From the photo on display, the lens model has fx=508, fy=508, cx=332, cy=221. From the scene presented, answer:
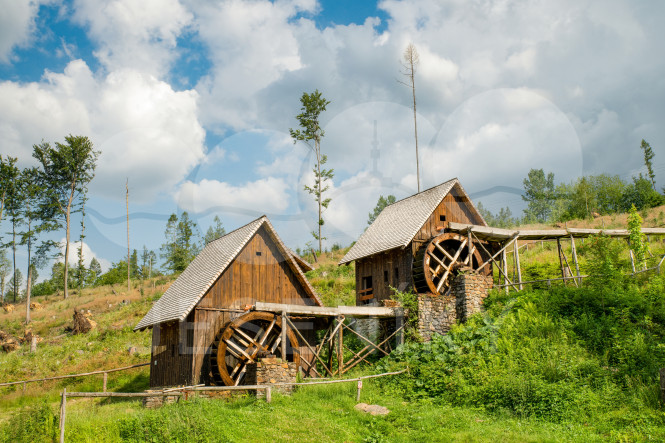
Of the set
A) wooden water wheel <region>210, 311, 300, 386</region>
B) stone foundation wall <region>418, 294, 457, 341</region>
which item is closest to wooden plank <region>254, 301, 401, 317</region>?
wooden water wheel <region>210, 311, 300, 386</region>

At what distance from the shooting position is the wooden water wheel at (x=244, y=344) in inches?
752

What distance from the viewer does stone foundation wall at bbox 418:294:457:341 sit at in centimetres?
2197

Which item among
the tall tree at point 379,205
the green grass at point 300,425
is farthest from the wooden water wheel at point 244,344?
the tall tree at point 379,205

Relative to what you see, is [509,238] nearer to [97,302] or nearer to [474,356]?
[474,356]

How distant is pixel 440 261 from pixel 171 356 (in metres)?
13.3

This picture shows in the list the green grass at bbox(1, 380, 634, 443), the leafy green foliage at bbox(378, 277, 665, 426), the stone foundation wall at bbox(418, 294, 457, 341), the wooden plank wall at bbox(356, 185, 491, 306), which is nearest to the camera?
the green grass at bbox(1, 380, 634, 443)

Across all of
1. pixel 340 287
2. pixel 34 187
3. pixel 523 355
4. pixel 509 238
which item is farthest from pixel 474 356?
pixel 34 187

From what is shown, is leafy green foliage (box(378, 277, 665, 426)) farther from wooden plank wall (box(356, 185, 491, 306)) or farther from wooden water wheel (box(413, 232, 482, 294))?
wooden plank wall (box(356, 185, 491, 306))

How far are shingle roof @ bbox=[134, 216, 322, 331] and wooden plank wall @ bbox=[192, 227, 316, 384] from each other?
0.36m

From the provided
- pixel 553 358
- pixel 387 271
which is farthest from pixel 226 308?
pixel 553 358

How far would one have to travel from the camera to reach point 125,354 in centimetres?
2961

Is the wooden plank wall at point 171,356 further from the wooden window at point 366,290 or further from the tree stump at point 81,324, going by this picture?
the tree stump at point 81,324

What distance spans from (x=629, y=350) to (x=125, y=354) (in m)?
25.7

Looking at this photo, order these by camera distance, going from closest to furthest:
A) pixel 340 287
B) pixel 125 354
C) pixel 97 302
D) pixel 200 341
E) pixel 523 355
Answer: pixel 523 355
pixel 200 341
pixel 125 354
pixel 340 287
pixel 97 302
